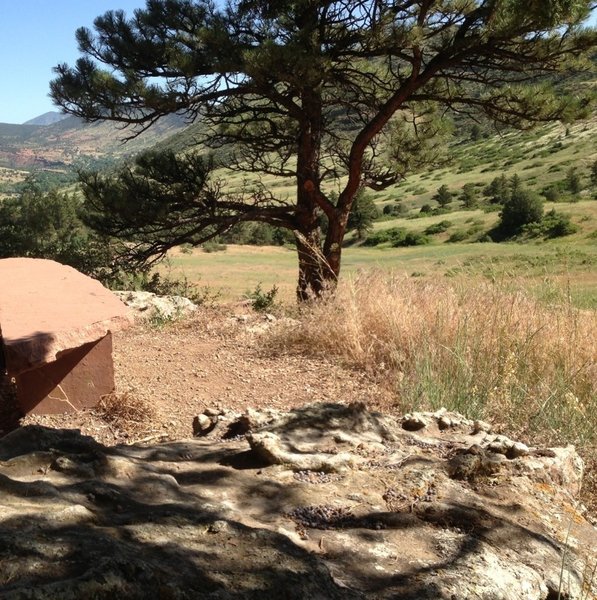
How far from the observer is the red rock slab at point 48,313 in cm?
342

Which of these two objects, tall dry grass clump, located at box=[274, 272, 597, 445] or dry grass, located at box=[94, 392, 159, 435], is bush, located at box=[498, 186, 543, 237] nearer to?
tall dry grass clump, located at box=[274, 272, 597, 445]

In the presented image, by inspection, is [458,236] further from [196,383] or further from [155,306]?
[196,383]

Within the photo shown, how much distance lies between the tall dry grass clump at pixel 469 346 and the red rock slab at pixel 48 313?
1802 mm

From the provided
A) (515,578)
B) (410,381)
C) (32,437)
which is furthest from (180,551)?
(410,381)

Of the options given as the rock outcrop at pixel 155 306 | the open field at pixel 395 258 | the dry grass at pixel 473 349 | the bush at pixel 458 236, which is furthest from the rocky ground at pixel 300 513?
the bush at pixel 458 236

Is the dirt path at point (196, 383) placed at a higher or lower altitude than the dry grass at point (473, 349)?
lower

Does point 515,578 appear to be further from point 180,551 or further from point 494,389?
point 494,389

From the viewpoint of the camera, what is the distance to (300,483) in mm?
2211

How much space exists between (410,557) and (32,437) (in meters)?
1.40

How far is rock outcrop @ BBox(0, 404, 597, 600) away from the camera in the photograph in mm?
1418

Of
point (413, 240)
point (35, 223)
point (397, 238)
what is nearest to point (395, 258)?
point (413, 240)

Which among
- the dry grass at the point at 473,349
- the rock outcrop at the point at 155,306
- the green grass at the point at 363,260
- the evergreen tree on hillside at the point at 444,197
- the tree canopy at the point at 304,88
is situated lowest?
the green grass at the point at 363,260

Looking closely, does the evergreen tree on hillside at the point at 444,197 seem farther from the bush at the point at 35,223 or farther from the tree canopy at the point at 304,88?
the tree canopy at the point at 304,88

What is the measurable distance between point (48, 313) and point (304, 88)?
4992 millimetres
